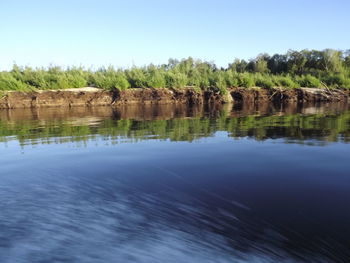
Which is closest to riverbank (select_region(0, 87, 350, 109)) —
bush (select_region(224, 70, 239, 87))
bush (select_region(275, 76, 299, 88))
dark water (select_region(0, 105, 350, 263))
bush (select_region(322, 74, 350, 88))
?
bush (select_region(224, 70, 239, 87))

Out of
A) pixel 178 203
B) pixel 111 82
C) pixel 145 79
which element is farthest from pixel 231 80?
pixel 178 203

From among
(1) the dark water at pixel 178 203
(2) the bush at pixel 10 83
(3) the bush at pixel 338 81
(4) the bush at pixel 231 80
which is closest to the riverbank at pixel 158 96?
(2) the bush at pixel 10 83

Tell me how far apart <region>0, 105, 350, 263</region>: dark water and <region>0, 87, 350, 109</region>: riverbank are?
655 inches

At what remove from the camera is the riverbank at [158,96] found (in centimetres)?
2123

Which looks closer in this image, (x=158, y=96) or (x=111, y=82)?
(x=111, y=82)

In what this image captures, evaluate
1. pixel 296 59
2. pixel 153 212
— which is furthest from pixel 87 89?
pixel 296 59

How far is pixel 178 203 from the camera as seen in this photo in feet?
10.8

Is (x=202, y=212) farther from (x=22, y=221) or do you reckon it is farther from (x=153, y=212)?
(x=22, y=221)

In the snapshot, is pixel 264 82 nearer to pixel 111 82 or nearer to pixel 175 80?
pixel 175 80

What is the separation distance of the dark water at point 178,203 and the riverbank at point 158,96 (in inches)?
655

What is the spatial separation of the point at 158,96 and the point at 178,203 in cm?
2067

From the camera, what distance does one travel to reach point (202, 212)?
10.0 feet

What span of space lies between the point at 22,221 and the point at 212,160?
10.3 ft

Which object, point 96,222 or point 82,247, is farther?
point 96,222
